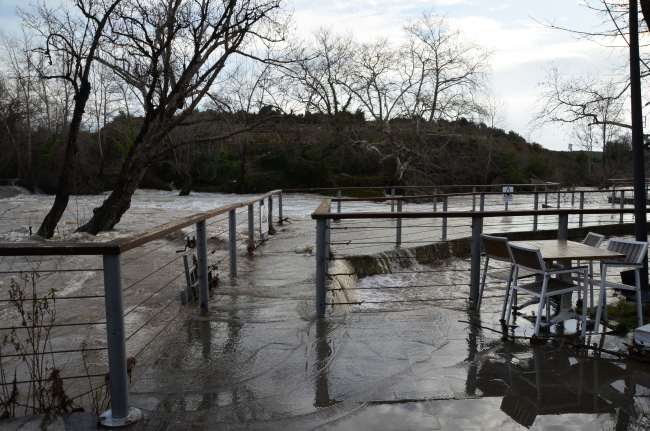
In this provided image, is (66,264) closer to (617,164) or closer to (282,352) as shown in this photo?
(282,352)

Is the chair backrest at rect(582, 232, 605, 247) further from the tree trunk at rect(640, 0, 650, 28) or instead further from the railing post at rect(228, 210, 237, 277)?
the railing post at rect(228, 210, 237, 277)

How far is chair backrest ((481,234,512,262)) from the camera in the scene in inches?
169

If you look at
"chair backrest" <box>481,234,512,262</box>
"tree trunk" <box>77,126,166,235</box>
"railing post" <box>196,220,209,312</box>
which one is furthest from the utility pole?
"tree trunk" <box>77,126,166,235</box>

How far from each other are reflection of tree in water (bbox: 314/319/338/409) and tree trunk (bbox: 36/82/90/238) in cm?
1252

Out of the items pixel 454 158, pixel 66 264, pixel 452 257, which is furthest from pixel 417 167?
pixel 66 264

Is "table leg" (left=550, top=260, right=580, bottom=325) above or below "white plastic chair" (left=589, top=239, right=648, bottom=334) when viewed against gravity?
below

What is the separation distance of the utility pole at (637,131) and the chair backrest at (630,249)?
2.40 feet

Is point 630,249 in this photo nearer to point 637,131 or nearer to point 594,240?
point 594,240

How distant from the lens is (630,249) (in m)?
4.34

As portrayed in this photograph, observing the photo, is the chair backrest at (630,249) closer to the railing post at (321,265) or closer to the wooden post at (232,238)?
the railing post at (321,265)

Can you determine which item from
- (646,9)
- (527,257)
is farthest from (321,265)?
(646,9)

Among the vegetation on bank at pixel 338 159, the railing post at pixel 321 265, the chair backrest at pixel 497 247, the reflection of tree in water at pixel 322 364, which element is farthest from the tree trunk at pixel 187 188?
the chair backrest at pixel 497 247

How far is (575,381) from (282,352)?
6.32 feet

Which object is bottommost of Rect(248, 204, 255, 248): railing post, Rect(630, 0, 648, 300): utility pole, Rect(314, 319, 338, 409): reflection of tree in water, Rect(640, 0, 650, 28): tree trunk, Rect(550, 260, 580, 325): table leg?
Rect(314, 319, 338, 409): reflection of tree in water
